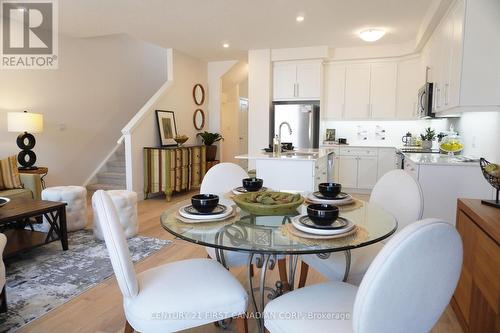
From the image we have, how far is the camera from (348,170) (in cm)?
591

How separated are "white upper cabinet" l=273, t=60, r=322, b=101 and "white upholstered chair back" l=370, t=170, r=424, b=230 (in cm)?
406

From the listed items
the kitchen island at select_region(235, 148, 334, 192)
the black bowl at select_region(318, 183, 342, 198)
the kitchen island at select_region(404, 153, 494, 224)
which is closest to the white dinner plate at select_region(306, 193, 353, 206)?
the black bowl at select_region(318, 183, 342, 198)

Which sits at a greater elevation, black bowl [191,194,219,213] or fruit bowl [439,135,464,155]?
fruit bowl [439,135,464,155]

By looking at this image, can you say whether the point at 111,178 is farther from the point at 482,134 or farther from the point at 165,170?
the point at 482,134

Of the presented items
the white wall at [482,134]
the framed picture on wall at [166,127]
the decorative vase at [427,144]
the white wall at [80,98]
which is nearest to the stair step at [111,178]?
the white wall at [80,98]

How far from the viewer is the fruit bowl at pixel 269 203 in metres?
1.56

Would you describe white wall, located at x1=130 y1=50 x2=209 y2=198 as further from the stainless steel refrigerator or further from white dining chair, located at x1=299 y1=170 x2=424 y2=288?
white dining chair, located at x1=299 y1=170 x2=424 y2=288

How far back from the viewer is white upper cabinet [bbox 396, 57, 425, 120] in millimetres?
5676

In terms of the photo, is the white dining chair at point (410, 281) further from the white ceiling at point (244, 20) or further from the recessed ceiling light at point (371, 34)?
the recessed ceiling light at point (371, 34)

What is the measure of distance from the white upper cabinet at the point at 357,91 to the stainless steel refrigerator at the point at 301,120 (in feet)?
2.04

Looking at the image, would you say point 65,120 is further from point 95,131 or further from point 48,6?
point 48,6

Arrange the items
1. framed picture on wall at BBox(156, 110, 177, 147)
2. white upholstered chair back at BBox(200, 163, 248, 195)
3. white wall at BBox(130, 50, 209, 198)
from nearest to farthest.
→ white upholstered chair back at BBox(200, 163, 248, 195) < white wall at BBox(130, 50, 209, 198) < framed picture on wall at BBox(156, 110, 177, 147)

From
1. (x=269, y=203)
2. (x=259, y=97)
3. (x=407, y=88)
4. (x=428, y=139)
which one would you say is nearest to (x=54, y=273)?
(x=269, y=203)

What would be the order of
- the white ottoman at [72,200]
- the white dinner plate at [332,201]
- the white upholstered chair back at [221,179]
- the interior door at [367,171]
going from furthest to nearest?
1. the interior door at [367,171]
2. the white ottoman at [72,200]
3. the white upholstered chair back at [221,179]
4. the white dinner plate at [332,201]
